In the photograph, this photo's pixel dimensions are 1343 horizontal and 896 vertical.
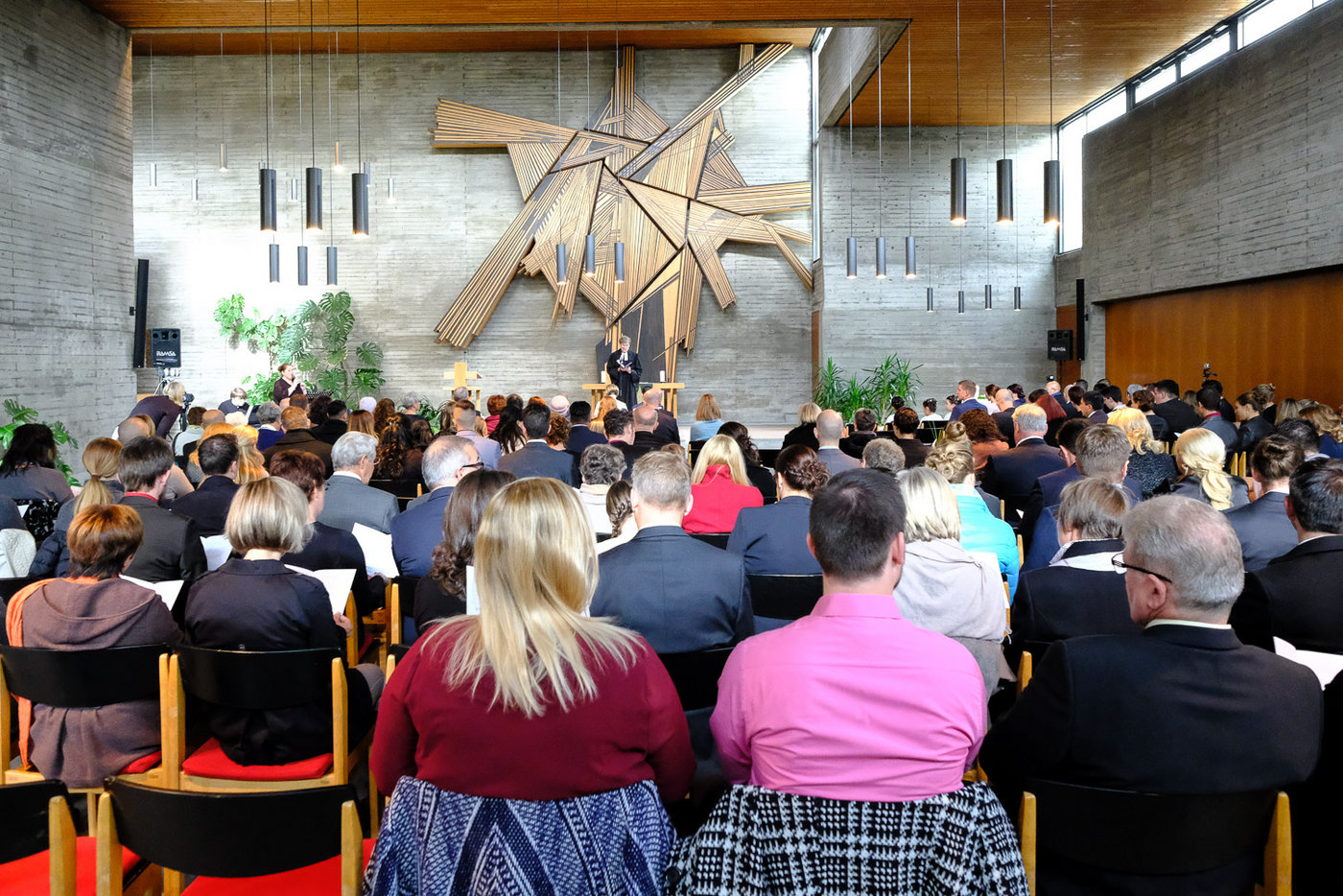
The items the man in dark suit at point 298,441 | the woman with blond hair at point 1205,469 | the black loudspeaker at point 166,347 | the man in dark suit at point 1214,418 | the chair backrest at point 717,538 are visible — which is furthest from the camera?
the black loudspeaker at point 166,347

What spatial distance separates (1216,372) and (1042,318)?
13.2 ft

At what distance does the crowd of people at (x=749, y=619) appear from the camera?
1590 mm

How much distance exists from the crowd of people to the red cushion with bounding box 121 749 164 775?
0.9 inches

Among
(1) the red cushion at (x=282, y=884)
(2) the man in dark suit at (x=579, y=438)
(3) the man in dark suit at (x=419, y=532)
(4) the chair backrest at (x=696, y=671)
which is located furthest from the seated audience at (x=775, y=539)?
(2) the man in dark suit at (x=579, y=438)

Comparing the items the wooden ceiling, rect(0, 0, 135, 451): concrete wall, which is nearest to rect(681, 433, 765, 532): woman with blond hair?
rect(0, 0, 135, 451): concrete wall

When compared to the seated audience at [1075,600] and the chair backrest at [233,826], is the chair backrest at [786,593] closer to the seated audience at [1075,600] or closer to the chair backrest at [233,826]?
the seated audience at [1075,600]

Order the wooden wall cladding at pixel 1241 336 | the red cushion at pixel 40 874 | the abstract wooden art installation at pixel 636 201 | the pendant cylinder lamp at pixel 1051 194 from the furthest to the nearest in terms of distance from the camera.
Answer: the abstract wooden art installation at pixel 636 201 < the wooden wall cladding at pixel 1241 336 < the pendant cylinder lamp at pixel 1051 194 < the red cushion at pixel 40 874

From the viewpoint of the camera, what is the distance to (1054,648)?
5.76ft

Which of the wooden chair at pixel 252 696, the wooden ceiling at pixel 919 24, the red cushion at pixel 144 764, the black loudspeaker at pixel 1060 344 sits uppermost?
the wooden ceiling at pixel 919 24

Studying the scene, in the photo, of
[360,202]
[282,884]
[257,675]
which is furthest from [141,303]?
[282,884]

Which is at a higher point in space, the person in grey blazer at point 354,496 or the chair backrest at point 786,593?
the person in grey blazer at point 354,496

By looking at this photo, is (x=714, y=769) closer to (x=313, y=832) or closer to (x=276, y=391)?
(x=313, y=832)

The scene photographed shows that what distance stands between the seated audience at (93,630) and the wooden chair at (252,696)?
20 cm

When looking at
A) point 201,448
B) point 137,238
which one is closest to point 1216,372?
point 201,448
